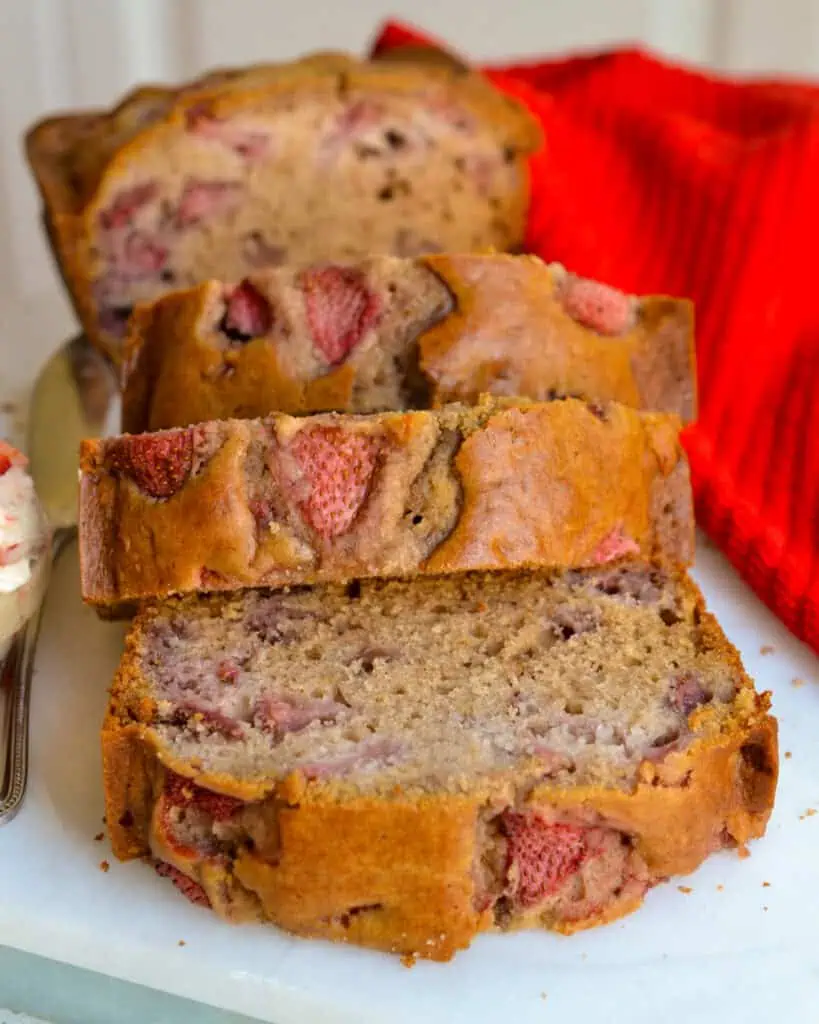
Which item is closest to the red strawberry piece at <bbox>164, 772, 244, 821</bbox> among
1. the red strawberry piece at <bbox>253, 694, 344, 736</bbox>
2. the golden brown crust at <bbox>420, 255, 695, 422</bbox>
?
the red strawberry piece at <bbox>253, 694, 344, 736</bbox>

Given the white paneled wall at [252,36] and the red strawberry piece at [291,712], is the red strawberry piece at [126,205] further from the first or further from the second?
the white paneled wall at [252,36]

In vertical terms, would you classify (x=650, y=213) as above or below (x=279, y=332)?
below

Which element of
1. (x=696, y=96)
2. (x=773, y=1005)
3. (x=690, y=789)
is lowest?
(x=773, y=1005)

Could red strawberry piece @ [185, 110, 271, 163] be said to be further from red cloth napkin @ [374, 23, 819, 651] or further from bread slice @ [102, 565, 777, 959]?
bread slice @ [102, 565, 777, 959]

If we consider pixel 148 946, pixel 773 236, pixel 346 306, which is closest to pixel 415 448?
pixel 346 306

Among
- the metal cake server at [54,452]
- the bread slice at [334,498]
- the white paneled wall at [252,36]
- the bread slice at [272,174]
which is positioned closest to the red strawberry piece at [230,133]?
the bread slice at [272,174]

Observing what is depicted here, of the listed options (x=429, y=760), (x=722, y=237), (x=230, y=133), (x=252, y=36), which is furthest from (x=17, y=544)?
(x=252, y=36)

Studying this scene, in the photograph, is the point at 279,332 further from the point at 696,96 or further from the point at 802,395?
the point at 696,96
